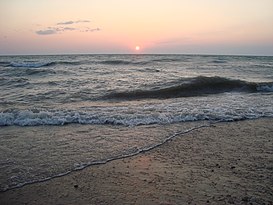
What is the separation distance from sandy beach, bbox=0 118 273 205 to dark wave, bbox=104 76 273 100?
8.16 metres

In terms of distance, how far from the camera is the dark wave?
14.9 meters

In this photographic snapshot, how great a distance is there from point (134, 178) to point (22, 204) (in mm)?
1761

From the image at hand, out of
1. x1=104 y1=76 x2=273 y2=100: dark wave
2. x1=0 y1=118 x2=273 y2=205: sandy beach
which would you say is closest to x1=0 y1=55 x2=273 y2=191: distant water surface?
x1=104 y1=76 x2=273 y2=100: dark wave

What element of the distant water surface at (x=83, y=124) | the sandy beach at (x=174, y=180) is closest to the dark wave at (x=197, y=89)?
the distant water surface at (x=83, y=124)

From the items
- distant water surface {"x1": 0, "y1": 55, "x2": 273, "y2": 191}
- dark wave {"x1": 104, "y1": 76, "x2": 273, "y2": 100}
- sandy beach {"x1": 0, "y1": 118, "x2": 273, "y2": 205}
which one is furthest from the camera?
dark wave {"x1": 104, "y1": 76, "x2": 273, "y2": 100}

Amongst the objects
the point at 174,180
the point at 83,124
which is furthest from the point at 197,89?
the point at 174,180

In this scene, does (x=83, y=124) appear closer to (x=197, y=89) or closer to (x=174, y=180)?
(x=174, y=180)

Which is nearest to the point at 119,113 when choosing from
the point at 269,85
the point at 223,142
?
the point at 223,142

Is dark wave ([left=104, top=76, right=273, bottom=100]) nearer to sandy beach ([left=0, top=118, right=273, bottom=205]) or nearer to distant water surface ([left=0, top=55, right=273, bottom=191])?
distant water surface ([left=0, top=55, right=273, bottom=191])

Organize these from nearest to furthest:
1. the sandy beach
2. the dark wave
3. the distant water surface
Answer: the sandy beach → the distant water surface → the dark wave

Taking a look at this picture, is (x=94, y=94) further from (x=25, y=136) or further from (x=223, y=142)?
(x=223, y=142)

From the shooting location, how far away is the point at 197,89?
1742 cm

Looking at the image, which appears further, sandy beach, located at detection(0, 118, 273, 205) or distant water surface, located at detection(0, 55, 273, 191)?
distant water surface, located at detection(0, 55, 273, 191)

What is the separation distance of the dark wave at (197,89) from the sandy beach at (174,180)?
8163 millimetres
